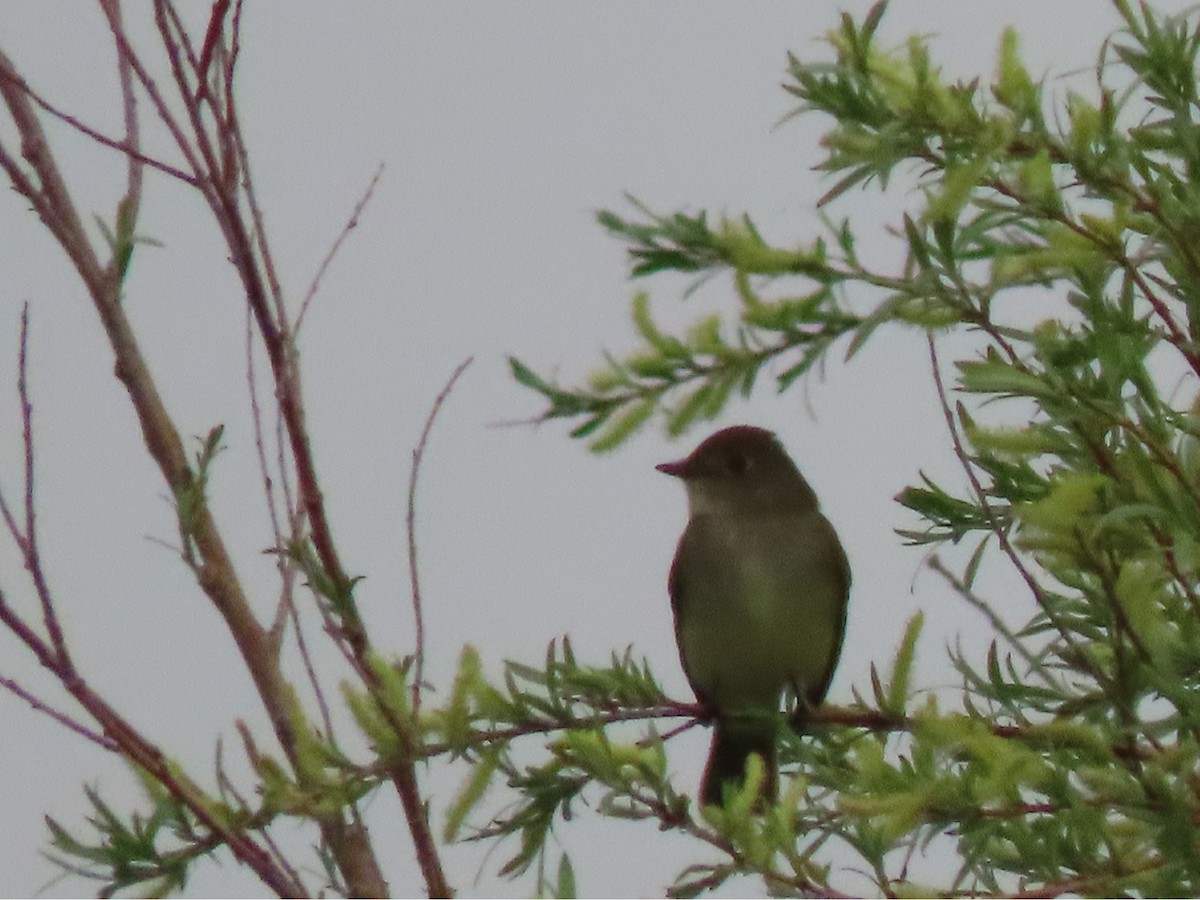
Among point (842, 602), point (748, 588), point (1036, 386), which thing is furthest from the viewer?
point (842, 602)

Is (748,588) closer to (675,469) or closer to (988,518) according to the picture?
(675,469)

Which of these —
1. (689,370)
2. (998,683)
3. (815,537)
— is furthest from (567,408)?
(815,537)

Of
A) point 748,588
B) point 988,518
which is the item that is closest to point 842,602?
point 748,588

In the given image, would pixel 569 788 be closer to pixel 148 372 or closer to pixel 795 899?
pixel 795 899

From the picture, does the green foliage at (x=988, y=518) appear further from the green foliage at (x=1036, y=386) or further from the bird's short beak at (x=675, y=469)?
the bird's short beak at (x=675, y=469)

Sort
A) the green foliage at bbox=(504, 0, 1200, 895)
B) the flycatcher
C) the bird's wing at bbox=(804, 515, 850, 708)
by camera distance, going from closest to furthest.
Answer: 1. the green foliage at bbox=(504, 0, 1200, 895)
2. the flycatcher
3. the bird's wing at bbox=(804, 515, 850, 708)

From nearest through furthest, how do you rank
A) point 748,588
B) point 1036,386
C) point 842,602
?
point 1036,386 < point 748,588 < point 842,602

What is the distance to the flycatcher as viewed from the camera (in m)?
3.39

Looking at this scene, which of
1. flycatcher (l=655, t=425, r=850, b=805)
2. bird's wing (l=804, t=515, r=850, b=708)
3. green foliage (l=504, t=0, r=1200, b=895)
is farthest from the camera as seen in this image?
bird's wing (l=804, t=515, r=850, b=708)

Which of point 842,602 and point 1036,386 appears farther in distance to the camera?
point 842,602

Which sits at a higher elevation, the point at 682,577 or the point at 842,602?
the point at 682,577

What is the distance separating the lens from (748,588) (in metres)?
3.43

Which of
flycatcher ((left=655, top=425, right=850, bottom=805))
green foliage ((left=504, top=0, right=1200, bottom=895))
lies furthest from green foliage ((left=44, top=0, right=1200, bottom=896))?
flycatcher ((left=655, top=425, right=850, bottom=805))

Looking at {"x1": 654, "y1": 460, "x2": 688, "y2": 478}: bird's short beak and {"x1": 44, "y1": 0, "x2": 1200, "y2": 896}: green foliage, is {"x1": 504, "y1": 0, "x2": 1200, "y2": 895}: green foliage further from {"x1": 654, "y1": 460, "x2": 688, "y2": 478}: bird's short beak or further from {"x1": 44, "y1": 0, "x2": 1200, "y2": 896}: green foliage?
{"x1": 654, "y1": 460, "x2": 688, "y2": 478}: bird's short beak
